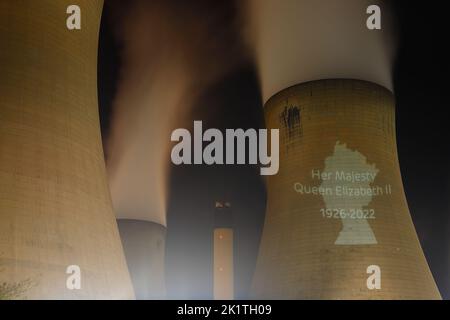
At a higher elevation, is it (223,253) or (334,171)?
(334,171)

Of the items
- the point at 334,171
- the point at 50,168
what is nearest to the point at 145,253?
the point at 334,171

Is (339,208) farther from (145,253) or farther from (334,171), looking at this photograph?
(145,253)

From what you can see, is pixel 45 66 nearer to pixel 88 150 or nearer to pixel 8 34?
pixel 8 34

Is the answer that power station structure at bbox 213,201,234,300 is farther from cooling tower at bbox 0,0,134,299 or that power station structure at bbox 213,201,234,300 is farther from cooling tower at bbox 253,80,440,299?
cooling tower at bbox 0,0,134,299

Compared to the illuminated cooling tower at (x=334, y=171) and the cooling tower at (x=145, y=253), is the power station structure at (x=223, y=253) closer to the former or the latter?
the cooling tower at (x=145, y=253)

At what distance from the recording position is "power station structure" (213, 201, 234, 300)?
18.9m

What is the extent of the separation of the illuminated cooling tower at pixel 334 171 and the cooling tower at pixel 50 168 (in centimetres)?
398

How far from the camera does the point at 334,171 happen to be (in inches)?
499

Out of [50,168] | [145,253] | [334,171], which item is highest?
[334,171]

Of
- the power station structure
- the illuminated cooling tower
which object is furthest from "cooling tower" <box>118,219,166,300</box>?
the illuminated cooling tower

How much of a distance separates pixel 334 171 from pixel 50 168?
5.95 meters

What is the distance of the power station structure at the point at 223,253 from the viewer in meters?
18.9

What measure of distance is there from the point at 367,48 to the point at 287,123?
2.12 m
